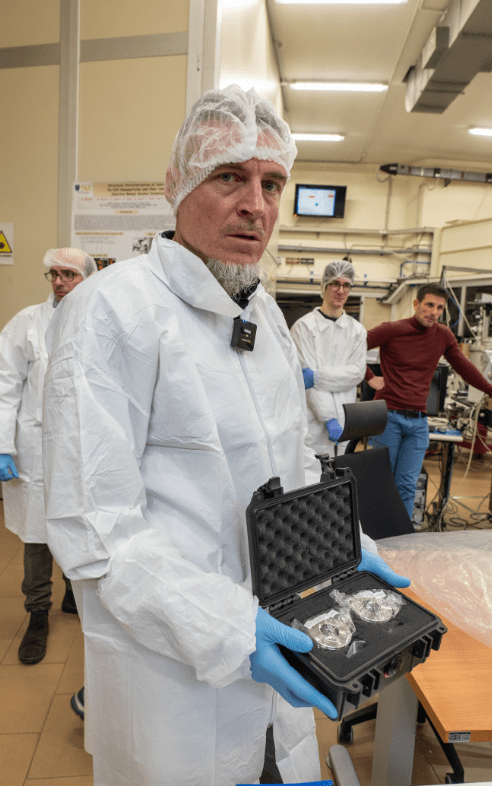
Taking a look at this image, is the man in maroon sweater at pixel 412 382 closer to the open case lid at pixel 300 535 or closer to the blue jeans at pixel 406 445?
the blue jeans at pixel 406 445

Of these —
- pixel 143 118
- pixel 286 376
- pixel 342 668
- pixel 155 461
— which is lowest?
pixel 342 668

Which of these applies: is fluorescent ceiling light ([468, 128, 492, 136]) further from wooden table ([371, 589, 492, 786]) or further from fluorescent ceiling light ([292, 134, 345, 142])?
wooden table ([371, 589, 492, 786])

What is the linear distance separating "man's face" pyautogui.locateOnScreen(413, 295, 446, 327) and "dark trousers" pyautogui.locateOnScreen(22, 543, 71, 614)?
7.60 ft

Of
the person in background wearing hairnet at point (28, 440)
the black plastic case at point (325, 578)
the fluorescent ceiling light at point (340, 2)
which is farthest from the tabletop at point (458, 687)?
the fluorescent ceiling light at point (340, 2)

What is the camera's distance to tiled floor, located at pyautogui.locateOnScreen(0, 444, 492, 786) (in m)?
1.43

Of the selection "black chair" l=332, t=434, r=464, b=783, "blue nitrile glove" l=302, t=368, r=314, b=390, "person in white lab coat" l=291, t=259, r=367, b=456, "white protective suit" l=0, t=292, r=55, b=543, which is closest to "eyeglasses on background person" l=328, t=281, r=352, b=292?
"person in white lab coat" l=291, t=259, r=367, b=456

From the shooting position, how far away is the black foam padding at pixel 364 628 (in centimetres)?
71

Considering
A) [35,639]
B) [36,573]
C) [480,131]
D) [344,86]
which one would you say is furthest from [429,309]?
[480,131]

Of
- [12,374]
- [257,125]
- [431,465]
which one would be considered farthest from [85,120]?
[431,465]

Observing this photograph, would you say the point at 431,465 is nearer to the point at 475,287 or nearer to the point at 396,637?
the point at 475,287

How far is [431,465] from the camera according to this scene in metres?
5.12

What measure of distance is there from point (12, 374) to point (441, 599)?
171 cm

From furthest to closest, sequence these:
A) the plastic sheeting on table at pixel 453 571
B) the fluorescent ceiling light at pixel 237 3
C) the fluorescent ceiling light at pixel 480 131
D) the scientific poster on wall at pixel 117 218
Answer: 1. the fluorescent ceiling light at pixel 480 131
2. the scientific poster on wall at pixel 117 218
3. the fluorescent ceiling light at pixel 237 3
4. the plastic sheeting on table at pixel 453 571

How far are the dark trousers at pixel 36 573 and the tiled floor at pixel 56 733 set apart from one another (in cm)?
19
